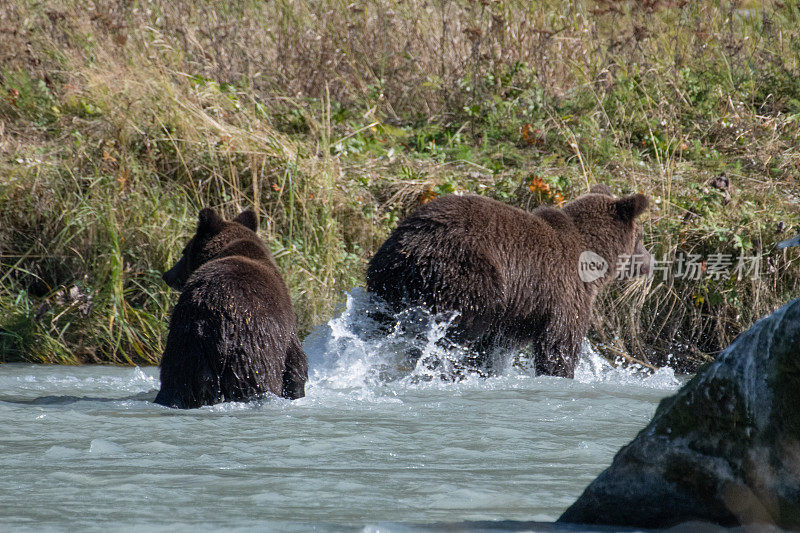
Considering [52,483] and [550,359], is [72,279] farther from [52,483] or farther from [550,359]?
[52,483]

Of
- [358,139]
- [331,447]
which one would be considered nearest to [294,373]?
[331,447]

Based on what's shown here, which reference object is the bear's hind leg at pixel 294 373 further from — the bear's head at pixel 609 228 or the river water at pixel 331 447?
the bear's head at pixel 609 228

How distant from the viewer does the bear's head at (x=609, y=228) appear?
316 inches

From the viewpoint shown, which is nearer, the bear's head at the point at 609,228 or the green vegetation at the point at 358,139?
the bear's head at the point at 609,228

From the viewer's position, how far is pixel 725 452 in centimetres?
325

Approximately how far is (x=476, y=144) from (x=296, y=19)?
3.60m

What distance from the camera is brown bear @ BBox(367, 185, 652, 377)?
6.93 m

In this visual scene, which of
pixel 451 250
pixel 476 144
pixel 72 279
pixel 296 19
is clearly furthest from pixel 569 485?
pixel 296 19

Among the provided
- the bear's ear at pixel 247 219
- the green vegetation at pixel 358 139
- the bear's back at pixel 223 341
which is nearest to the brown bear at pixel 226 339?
the bear's back at pixel 223 341

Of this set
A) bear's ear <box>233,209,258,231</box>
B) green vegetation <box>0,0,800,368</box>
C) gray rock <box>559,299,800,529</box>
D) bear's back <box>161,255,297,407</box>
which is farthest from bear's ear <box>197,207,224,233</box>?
gray rock <box>559,299,800,529</box>

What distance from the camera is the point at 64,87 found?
1077 cm

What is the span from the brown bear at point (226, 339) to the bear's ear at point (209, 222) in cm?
80

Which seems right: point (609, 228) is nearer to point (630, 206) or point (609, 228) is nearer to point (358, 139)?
point (630, 206)

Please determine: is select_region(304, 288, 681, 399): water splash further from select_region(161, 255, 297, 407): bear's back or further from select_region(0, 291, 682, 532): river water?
select_region(161, 255, 297, 407): bear's back
